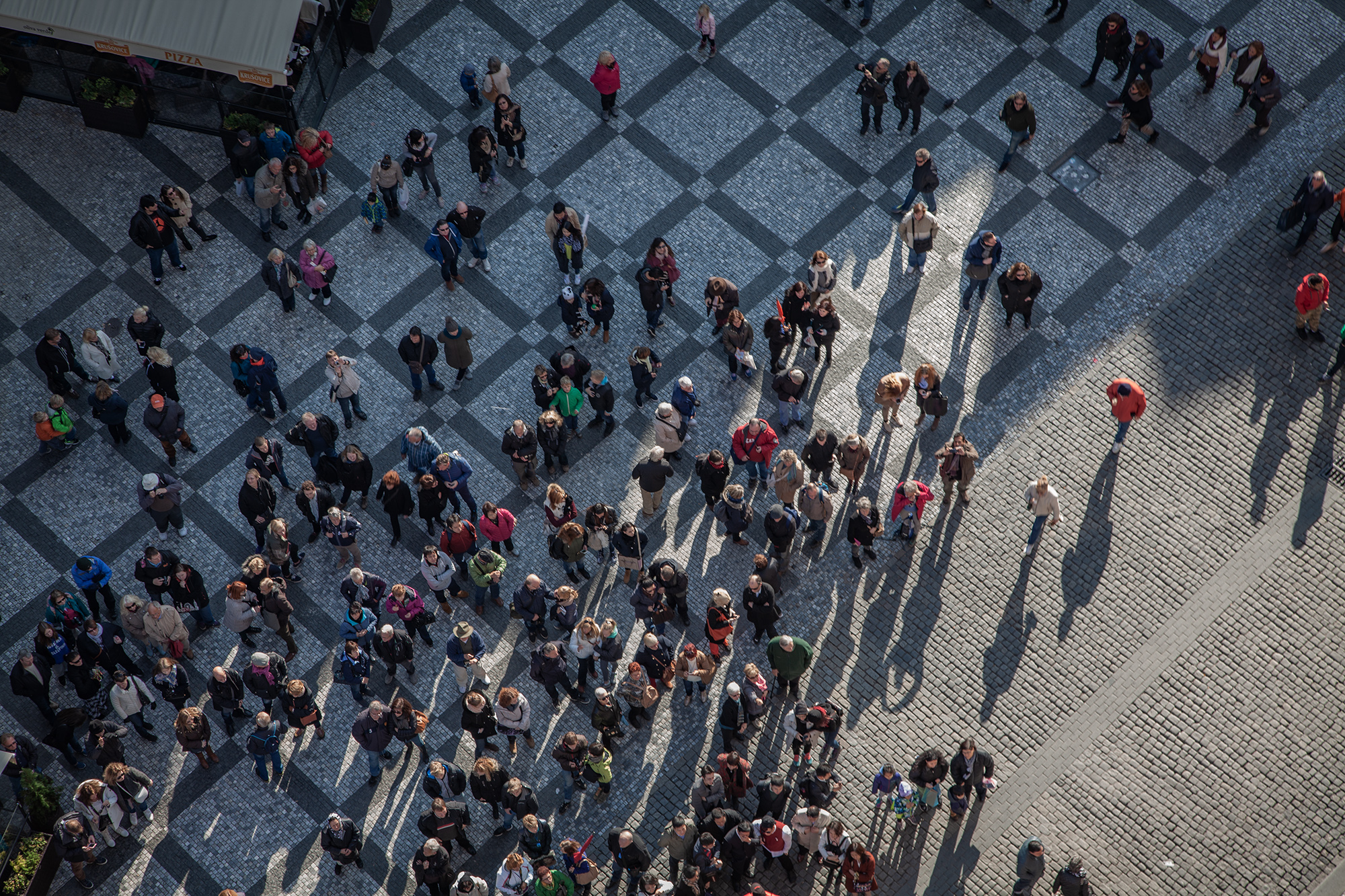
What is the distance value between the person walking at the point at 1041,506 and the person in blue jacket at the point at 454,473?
7648mm

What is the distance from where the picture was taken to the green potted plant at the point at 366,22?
79.9 ft

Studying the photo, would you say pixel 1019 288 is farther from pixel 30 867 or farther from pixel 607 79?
pixel 30 867

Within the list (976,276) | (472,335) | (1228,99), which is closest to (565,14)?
(472,335)

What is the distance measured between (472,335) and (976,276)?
757cm

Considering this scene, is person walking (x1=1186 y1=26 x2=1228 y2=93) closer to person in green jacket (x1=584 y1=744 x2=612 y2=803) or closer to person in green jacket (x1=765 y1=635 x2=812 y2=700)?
person in green jacket (x1=765 y1=635 x2=812 y2=700)

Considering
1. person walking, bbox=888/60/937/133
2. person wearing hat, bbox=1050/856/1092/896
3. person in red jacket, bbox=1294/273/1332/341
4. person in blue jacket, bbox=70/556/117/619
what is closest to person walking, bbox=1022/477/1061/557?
person wearing hat, bbox=1050/856/1092/896

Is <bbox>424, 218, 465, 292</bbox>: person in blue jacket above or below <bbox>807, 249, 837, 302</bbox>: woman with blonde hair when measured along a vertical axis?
below

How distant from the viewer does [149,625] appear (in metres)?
18.9

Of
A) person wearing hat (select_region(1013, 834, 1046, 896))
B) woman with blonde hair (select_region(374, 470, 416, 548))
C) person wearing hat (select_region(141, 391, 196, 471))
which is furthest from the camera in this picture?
person wearing hat (select_region(141, 391, 196, 471))

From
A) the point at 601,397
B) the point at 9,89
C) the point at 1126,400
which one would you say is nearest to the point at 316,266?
the point at 601,397

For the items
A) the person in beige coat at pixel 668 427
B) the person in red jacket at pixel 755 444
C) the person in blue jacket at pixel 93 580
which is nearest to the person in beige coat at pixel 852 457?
the person in red jacket at pixel 755 444

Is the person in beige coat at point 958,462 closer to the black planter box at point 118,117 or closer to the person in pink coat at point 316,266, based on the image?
the person in pink coat at point 316,266

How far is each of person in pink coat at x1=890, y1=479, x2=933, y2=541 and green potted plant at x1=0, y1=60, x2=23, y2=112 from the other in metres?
15.6

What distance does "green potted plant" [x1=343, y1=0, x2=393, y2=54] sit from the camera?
24359mm
